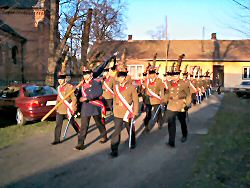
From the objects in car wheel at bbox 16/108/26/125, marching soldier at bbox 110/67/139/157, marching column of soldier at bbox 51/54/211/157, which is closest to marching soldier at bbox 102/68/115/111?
car wheel at bbox 16/108/26/125

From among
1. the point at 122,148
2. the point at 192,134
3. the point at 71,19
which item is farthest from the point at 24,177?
the point at 71,19

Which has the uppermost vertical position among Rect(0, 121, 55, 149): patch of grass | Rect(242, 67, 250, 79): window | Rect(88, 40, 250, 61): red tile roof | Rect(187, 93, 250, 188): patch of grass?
Rect(88, 40, 250, 61): red tile roof

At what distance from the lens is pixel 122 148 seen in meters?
8.69

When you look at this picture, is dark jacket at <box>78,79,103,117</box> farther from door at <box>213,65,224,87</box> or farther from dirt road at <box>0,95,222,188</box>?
door at <box>213,65,224,87</box>

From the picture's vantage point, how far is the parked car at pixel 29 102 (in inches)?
486

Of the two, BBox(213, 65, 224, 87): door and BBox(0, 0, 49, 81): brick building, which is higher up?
BBox(0, 0, 49, 81): brick building

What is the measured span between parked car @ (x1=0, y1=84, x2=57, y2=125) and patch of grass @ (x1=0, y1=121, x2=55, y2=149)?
34 cm

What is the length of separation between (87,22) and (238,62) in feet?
75.1

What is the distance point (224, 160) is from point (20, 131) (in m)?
6.50

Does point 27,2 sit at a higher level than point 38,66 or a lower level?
higher

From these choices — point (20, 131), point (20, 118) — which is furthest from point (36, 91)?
point (20, 131)

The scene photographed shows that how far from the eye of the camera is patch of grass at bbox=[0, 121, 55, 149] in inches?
392

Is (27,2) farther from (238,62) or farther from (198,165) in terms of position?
(198,165)

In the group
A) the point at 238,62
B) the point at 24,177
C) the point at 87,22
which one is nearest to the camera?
the point at 24,177
